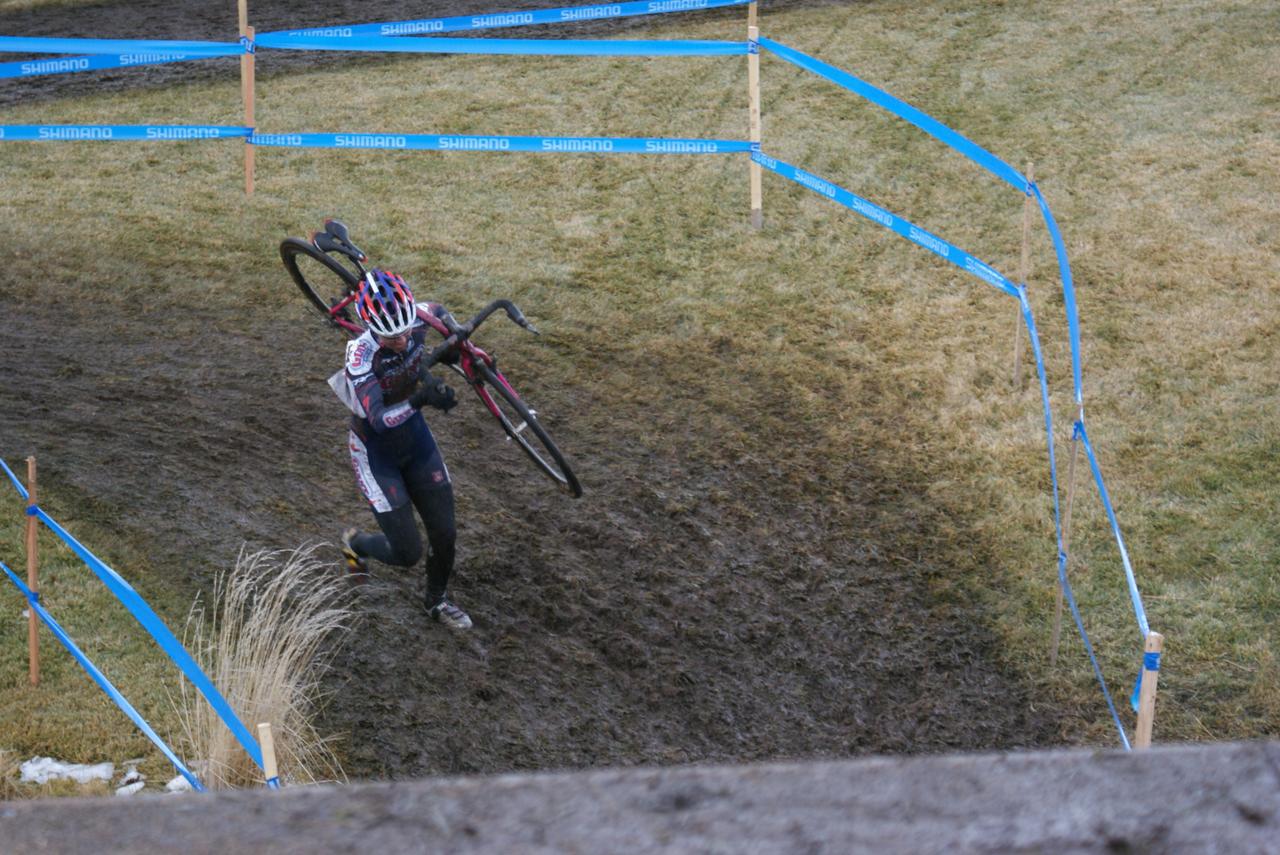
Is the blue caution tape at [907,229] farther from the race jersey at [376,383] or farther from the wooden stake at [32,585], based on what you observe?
the wooden stake at [32,585]

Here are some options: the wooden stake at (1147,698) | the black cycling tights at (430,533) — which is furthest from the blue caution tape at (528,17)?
the wooden stake at (1147,698)

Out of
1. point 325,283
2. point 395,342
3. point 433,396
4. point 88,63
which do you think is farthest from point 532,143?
point 433,396

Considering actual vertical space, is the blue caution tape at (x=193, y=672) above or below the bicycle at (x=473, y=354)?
below

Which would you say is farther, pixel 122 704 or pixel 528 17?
pixel 528 17

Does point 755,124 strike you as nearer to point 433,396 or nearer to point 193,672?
point 433,396

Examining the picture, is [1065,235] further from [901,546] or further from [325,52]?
[325,52]

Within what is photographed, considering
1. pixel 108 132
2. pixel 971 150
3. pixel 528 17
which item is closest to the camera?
pixel 971 150

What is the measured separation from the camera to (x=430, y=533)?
267 inches

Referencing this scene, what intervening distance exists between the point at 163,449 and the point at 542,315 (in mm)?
3204

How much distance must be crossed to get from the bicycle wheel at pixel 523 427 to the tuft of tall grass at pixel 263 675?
4.70 feet

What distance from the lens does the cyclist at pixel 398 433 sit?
6.56m

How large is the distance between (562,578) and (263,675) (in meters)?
2.04

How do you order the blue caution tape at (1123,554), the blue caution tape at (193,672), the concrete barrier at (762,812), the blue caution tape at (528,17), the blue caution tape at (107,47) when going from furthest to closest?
the blue caution tape at (528,17) < the blue caution tape at (107,47) < the blue caution tape at (1123,554) < the blue caution tape at (193,672) < the concrete barrier at (762,812)

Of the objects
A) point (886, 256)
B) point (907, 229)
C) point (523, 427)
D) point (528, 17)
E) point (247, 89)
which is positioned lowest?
point (523, 427)
